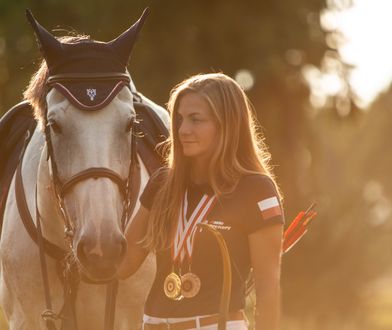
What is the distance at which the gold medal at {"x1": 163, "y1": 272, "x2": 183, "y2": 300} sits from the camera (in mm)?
4289

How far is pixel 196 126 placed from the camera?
4328 millimetres

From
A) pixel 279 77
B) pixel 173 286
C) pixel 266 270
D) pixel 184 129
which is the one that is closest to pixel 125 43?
pixel 184 129

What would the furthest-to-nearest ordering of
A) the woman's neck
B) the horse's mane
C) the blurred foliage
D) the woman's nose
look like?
1. the blurred foliage
2. the horse's mane
3. the woman's neck
4. the woman's nose

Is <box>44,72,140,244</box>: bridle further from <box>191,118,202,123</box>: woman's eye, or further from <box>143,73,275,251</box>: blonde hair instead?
<box>191,118,202,123</box>: woman's eye

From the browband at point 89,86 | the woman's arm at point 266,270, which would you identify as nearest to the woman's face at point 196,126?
the woman's arm at point 266,270

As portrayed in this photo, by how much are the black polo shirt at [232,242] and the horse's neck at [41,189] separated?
1.07 meters

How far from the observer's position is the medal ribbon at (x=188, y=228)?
4309mm

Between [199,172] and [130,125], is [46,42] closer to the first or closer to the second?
[130,125]

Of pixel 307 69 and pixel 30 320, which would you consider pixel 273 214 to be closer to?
pixel 30 320

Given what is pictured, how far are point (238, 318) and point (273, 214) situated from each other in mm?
459

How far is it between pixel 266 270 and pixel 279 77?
10.8 m

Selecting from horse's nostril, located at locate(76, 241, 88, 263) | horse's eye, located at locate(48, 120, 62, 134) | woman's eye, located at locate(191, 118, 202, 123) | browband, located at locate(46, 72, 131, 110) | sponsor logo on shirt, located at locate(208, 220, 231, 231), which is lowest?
horse's nostril, located at locate(76, 241, 88, 263)

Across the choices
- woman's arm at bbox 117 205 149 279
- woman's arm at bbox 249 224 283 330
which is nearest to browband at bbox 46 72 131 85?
woman's arm at bbox 117 205 149 279

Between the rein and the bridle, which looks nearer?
the bridle
